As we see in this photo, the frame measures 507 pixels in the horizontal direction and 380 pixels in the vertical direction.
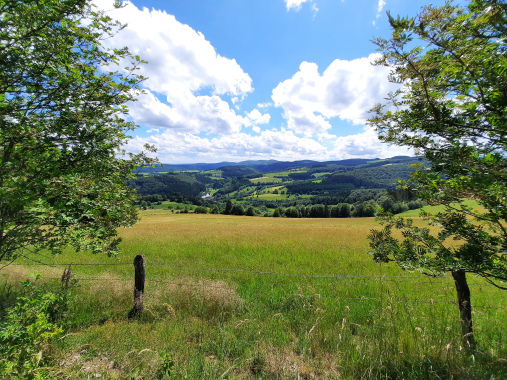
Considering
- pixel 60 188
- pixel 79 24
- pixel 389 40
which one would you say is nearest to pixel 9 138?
pixel 60 188

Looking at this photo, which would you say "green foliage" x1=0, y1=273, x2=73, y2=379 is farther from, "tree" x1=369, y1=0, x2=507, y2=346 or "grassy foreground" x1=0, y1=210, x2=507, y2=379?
"tree" x1=369, y1=0, x2=507, y2=346

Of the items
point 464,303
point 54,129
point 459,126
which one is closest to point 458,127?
point 459,126

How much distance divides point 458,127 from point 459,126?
67 millimetres

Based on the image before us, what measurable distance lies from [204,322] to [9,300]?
5524 mm

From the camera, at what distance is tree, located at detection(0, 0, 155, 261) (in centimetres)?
342

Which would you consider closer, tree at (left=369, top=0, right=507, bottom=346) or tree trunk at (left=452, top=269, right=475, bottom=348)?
tree at (left=369, top=0, right=507, bottom=346)

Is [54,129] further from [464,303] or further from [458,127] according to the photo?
[464,303]

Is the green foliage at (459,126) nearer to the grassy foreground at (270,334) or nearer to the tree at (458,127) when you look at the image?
the tree at (458,127)

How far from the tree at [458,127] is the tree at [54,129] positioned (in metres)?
5.29

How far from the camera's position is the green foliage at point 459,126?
2516 millimetres

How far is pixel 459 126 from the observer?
294 cm

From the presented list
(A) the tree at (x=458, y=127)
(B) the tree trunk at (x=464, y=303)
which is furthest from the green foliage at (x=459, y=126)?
(B) the tree trunk at (x=464, y=303)

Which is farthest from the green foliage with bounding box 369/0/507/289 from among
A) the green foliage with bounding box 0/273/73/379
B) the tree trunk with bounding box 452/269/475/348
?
the green foliage with bounding box 0/273/73/379

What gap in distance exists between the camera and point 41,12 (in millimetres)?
3387
